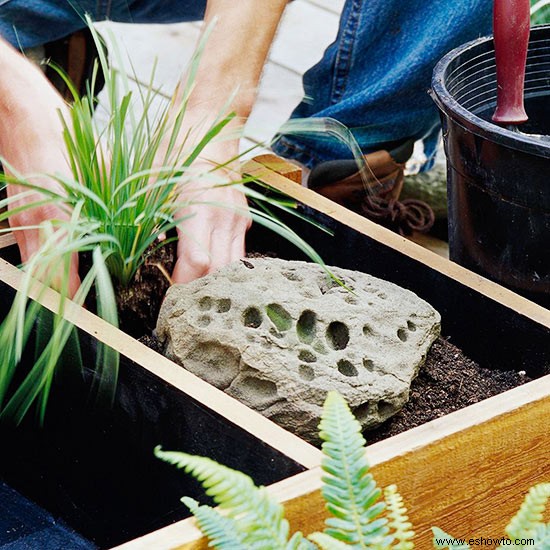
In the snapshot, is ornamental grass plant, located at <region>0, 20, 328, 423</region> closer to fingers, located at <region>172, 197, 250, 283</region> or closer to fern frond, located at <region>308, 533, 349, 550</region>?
fingers, located at <region>172, 197, 250, 283</region>

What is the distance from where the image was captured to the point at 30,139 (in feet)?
4.90

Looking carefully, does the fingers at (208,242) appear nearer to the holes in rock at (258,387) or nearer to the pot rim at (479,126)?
the holes in rock at (258,387)

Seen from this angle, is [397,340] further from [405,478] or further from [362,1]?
[362,1]

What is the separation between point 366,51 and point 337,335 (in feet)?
4.06

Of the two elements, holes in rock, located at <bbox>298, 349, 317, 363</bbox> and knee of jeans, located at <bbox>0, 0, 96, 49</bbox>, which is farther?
knee of jeans, located at <bbox>0, 0, 96, 49</bbox>

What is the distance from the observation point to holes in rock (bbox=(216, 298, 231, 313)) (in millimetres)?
1349

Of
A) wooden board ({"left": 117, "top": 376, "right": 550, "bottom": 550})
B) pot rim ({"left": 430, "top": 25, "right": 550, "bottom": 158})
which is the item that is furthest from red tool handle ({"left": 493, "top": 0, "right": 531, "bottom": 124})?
wooden board ({"left": 117, "top": 376, "right": 550, "bottom": 550})

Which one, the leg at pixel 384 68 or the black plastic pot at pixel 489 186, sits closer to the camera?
the black plastic pot at pixel 489 186

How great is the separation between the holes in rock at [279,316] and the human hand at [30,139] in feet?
0.93

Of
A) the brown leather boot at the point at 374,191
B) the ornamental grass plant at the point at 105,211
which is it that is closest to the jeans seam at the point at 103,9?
the brown leather boot at the point at 374,191

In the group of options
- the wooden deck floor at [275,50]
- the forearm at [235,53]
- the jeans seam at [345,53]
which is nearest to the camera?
the forearm at [235,53]

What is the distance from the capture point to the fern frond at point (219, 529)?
3.01 feet

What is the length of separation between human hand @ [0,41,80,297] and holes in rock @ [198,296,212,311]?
19cm

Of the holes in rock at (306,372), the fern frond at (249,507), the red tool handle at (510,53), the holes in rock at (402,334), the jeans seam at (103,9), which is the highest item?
the red tool handle at (510,53)
